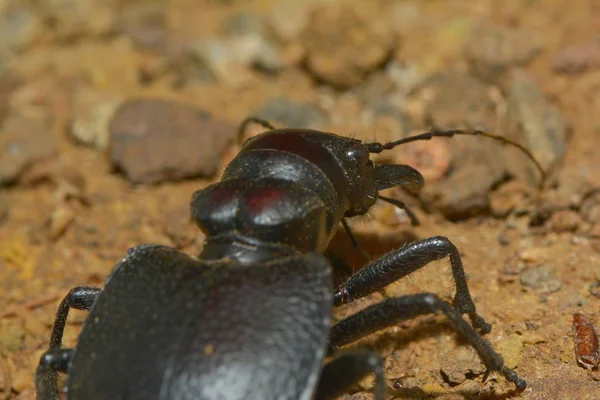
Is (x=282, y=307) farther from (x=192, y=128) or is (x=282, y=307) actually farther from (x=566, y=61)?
(x=566, y=61)

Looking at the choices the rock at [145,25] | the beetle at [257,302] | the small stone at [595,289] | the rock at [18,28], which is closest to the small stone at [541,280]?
the small stone at [595,289]

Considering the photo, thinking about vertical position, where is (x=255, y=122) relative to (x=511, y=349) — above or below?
above

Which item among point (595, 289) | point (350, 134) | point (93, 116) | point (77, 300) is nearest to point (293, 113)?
point (350, 134)

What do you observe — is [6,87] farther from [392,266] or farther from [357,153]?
[392,266]

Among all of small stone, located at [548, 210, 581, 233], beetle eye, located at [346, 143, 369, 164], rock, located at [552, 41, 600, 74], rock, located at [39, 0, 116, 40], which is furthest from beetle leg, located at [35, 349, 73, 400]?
rock, located at [552, 41, 600, 74]

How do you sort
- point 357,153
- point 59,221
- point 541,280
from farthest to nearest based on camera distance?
point 59,221, point 541,280, point 357,153

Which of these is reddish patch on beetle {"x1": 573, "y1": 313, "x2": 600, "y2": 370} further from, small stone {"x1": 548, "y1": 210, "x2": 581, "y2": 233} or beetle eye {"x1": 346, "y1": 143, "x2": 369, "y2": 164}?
beetle eye {"x1": 346, "y1": 143, "x2": 369, "y2": 164}

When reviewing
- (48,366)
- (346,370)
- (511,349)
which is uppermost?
(346,370)
